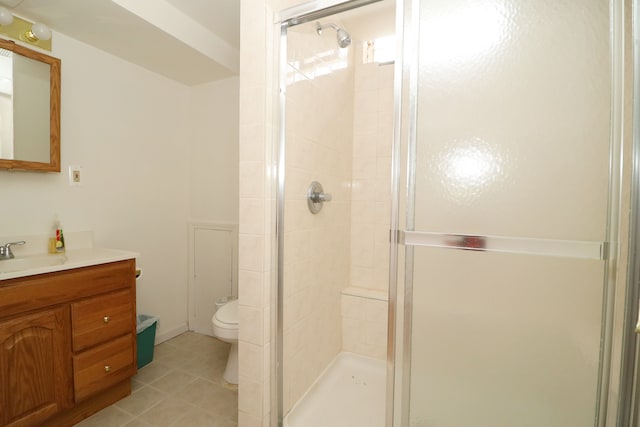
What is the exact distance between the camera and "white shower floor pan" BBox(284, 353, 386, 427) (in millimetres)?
1477

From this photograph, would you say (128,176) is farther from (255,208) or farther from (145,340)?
(255,208)

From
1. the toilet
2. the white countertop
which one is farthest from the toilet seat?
the white countertop

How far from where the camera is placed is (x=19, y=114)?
1571 millimetres

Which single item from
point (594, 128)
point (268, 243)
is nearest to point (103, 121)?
point (268, 243)

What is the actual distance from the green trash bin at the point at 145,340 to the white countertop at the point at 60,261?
0.59 metres

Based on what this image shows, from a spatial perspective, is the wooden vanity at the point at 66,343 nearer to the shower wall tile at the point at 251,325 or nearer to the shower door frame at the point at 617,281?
the shower wall tile at the point at 251,325

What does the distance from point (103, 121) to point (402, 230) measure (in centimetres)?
226

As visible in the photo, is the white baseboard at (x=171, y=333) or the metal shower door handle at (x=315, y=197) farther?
the white baseboard at (x=171, y=333)

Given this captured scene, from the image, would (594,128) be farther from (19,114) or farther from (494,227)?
(19,114)

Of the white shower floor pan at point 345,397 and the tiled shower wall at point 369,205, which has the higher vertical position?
the tiled shower wall at point 369,205

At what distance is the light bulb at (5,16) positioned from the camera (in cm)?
141

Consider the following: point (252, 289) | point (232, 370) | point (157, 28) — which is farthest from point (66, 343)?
point (157, 28)

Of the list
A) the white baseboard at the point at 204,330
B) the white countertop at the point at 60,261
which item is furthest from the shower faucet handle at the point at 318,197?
the white baseboard at the point at 204,330

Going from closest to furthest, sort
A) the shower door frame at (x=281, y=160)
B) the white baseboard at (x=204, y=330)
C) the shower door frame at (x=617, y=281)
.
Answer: the shower door frame at (x=617, y=281) < the shower door frame at (x=281, y=160) < the white baseboard at (x=204, y=330)
